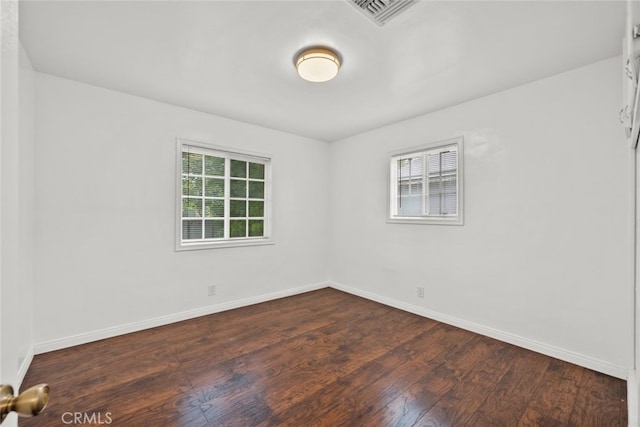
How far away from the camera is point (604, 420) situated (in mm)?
1717

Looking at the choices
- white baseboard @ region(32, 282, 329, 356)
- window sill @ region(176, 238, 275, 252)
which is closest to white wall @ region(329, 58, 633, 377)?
white baseboard @ region(32, 282, 329, 356)

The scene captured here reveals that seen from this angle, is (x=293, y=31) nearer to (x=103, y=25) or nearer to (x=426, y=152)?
(x=103, y=25)

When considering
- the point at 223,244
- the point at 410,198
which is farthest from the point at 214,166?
the point at 410,198

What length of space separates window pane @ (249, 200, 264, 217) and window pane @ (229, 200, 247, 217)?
0.33 ft

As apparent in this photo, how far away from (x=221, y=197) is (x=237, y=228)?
1.56 feet

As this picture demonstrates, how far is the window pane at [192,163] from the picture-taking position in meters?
3.37

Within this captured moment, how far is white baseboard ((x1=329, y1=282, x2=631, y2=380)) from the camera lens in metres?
2.21

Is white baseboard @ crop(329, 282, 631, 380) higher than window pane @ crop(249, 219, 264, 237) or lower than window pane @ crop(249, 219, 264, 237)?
lower

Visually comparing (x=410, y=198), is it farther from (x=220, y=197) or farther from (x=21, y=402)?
(x=21, y=402)

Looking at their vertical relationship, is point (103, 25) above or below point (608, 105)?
above

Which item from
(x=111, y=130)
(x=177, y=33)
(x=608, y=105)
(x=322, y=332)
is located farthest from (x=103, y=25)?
(x=608, y=105)

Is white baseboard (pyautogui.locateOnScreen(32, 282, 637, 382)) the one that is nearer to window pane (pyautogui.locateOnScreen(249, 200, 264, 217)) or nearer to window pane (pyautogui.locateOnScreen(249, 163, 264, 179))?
window pane (pyautogui.locateOnScreen(249, 200, 264, 217))

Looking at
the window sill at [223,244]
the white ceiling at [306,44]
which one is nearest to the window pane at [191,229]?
the window sill at [223,244]

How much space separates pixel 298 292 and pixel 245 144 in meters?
2.33
